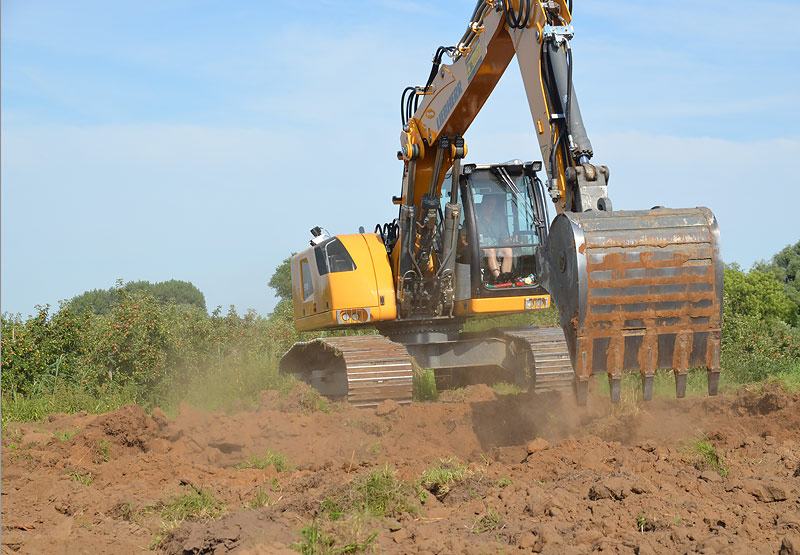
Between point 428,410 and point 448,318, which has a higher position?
point 448,318

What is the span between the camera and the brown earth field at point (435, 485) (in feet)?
13.7

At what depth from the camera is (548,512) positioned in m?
4.47

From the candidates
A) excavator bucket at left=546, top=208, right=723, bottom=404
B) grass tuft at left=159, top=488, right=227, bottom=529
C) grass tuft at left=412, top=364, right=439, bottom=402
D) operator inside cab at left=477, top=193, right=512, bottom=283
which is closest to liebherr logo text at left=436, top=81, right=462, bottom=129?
operator inside cab at left=477, top=193, right=512, bottom=283

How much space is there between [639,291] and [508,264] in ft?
14.7

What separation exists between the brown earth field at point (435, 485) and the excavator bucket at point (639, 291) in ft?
2.10

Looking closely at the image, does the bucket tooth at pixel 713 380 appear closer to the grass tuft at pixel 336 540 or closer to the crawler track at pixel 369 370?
the grass tuft at pixel 336 540

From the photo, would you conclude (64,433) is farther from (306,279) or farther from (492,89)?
(492,89)

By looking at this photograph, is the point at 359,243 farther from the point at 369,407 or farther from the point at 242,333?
the point at 242,333

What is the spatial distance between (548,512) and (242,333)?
34.0 ft

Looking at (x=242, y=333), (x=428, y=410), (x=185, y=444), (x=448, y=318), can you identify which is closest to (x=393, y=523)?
(x=185, y=444)

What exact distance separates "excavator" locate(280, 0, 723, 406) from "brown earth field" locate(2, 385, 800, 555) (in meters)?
0.70

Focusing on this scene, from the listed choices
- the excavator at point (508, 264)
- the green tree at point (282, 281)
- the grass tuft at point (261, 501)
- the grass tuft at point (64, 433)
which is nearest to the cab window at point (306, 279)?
the excavator at point (508, 264)

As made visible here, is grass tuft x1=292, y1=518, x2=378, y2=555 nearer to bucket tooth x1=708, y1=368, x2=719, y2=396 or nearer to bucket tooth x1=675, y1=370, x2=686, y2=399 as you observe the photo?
bucket tooth x1=675, y1=370, x2=686, y2=399

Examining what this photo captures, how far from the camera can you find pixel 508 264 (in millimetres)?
10031
